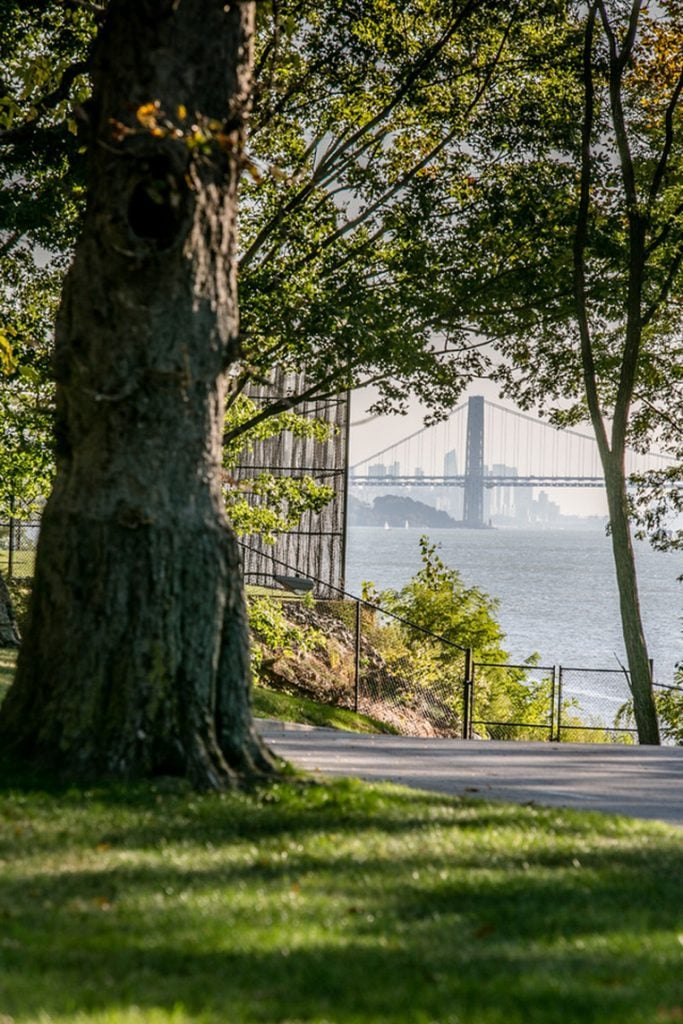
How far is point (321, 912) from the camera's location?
4539 mm

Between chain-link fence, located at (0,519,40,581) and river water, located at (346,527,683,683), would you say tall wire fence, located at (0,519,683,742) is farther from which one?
river water, located at (346,527,683,683)

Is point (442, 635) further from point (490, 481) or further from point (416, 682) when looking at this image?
point (490, 481)

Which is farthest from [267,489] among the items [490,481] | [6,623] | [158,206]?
[490,481]

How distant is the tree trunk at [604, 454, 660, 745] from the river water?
325 inches

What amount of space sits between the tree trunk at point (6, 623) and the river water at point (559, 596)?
14931 millimetres

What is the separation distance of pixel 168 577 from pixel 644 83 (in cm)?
1481

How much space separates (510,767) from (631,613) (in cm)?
783

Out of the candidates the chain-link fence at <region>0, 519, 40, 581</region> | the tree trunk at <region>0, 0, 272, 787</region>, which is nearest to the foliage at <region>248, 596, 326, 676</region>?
the chain-link fence at <region>0, 519, 40, 581</region>

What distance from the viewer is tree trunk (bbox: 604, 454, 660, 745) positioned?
17.8 metres

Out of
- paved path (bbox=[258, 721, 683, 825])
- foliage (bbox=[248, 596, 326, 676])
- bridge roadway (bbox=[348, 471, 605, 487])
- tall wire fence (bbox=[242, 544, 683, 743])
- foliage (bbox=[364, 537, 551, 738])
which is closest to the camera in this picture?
paved path (bbox=[258, 721, 683, 825])

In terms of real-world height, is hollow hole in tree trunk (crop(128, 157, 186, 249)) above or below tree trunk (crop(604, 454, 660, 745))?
above

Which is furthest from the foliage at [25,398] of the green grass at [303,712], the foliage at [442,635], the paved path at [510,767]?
the foliage at [442,635]

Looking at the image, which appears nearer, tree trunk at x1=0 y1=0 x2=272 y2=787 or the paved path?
tree trunk at x1=0 y1=0 x2=272 y2=787

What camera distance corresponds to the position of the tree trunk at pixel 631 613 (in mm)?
17797
